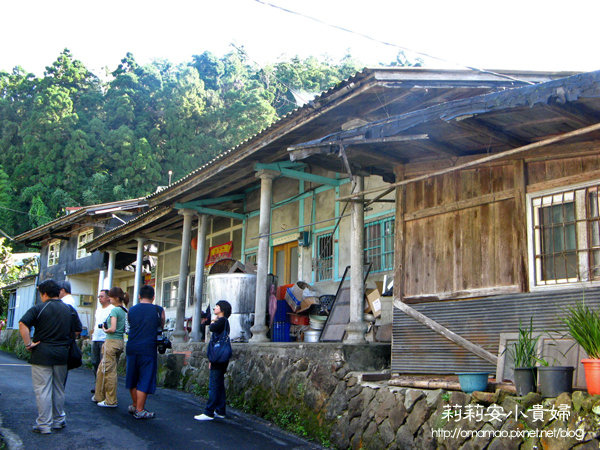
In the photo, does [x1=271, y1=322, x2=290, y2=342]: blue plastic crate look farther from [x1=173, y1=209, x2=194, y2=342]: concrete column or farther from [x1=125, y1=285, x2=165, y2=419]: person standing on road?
[x1=173, y1=209, x2=194, y2=342]: concrete column

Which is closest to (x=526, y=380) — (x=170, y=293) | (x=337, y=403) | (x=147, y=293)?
(x=337, y=403)

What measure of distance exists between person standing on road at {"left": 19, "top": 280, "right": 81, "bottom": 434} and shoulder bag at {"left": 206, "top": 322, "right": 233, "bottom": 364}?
6.54ft

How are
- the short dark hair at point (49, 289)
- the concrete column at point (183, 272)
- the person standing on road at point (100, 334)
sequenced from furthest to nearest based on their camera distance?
the concrete column at point (183, 272) < the person standing on road at point (100, 334) < the short dark hair at point (49, 289)

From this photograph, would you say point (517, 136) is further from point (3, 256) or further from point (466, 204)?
point (3, 256)

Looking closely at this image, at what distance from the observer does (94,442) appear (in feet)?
22.4

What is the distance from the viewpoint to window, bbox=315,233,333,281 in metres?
12.9

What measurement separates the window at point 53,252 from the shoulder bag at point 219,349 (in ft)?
82.7

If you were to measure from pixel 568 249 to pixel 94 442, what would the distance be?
5.71 metres

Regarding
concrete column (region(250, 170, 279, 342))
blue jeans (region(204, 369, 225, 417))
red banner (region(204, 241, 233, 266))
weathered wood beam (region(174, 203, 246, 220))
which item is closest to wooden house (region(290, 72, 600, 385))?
blue jeans (region(204, 369, 225, 417))

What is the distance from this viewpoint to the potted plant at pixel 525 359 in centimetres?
558

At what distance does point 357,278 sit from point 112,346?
12.4ft

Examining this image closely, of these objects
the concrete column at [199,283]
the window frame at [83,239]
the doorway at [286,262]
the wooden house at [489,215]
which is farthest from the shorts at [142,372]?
the window frame at [83,239]

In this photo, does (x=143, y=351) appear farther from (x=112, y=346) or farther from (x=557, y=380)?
(x=557, y=380)

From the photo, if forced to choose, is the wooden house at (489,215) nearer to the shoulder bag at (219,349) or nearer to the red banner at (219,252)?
the shoulder bag at (219,349)
